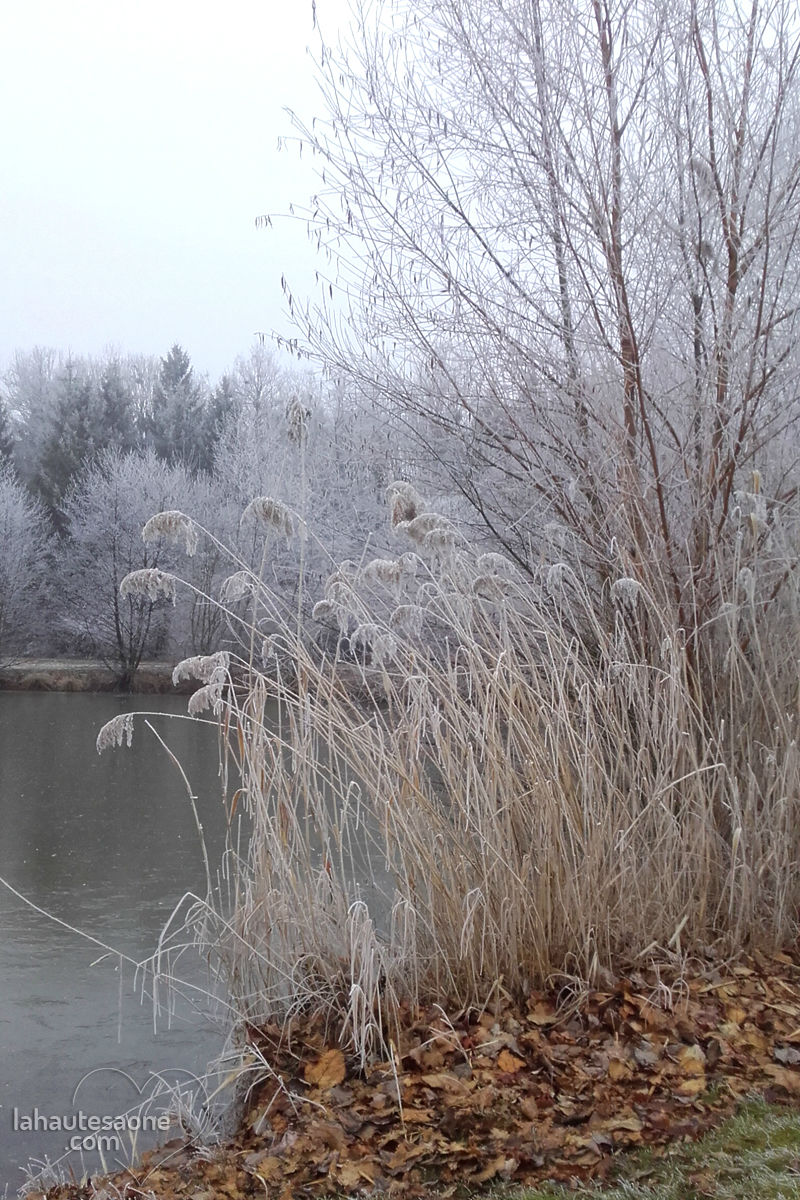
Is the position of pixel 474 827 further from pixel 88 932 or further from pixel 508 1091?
pixel 88 932

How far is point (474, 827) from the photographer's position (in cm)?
343

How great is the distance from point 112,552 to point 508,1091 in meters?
23.7

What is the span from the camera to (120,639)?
76.2 feet

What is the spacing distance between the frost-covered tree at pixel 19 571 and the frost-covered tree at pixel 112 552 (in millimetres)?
626

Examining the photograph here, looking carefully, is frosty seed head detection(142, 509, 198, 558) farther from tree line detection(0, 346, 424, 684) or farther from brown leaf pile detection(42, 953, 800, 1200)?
tree line detection(0, 346, 424, 684)

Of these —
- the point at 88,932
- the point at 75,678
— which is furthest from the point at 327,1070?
the point at 75,678

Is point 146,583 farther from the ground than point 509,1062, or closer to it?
farther from the ground

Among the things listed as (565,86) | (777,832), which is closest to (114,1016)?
(777,832)

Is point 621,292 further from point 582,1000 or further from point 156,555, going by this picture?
point 156,555

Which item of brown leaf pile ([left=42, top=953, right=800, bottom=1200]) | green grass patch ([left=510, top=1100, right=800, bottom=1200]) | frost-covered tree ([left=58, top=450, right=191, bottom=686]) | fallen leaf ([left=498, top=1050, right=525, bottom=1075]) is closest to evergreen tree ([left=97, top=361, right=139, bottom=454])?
frost-covered tree ([left=58, top=450, right=191, bottom=686])

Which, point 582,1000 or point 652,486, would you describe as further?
point 652,486

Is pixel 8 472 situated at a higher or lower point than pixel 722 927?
higher

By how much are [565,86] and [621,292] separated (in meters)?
0.98

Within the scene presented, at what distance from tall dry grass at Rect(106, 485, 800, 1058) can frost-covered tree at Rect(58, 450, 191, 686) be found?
20.8 metres
